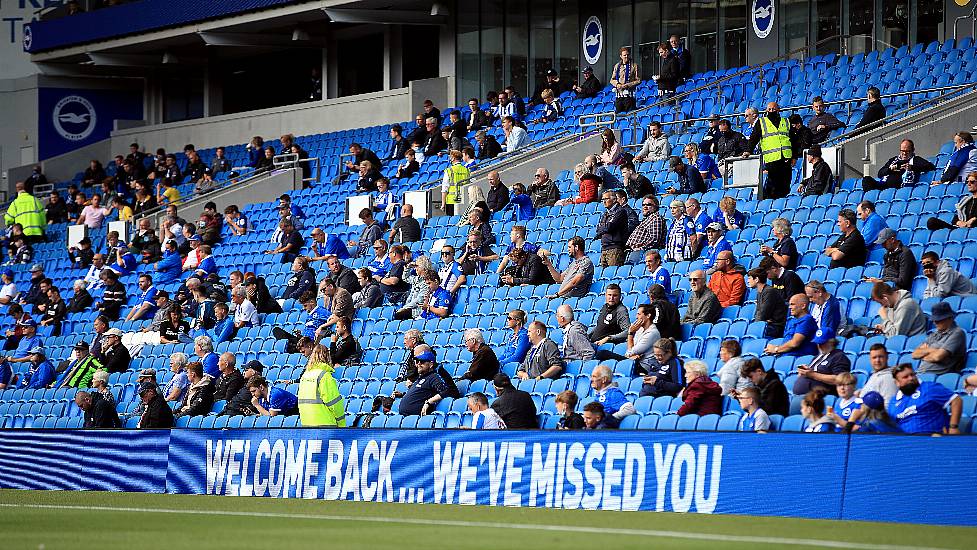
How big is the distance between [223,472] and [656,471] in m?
5.03

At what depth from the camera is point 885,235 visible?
556 inches

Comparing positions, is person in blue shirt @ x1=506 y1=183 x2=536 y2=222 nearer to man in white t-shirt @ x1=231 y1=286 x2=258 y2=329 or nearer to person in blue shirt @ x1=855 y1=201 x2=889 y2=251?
man in white t-shirt @ x1=231 y1=286 x2=258 y2=329

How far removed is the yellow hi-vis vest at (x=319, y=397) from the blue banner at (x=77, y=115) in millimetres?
26351

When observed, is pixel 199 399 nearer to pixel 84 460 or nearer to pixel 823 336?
pixel 84 460

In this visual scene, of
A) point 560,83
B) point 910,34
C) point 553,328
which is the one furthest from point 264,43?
point 553,328

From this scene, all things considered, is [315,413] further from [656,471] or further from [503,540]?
[503,540]

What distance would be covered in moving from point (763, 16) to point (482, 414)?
49.1 ft

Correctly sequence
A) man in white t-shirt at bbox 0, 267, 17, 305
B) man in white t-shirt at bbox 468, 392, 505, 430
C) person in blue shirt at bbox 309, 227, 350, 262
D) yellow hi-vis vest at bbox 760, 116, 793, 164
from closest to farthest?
man in white t-shirt at bbox 468, 392, 505, 430 → yellow hi-vis vest at bbox 760, 116, 793, 164 → person in blue shirt at bbox 309, 227, 350, 262 → man in white t-shirt at bbox 0, 267, 17, 305

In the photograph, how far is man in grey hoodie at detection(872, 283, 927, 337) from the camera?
12406 millimetres

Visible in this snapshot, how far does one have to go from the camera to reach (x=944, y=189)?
15.2 m

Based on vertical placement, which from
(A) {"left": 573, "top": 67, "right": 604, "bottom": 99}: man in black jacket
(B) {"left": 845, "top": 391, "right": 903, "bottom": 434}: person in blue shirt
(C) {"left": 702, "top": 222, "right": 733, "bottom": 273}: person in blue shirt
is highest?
(A) {"left": 573, "top": 67, "right": 604, "bottom": 99}: man in black jacket

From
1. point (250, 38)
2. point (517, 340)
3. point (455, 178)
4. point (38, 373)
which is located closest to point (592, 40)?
point (455, 178)

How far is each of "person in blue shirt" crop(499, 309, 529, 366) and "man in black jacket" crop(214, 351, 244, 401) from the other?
3.35 m

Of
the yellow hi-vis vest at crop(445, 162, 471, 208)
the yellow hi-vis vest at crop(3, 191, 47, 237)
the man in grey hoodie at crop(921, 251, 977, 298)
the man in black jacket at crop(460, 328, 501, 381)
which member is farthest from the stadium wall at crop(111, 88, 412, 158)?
the man in grey hoodie at crop(921, 251, 977, 298)
